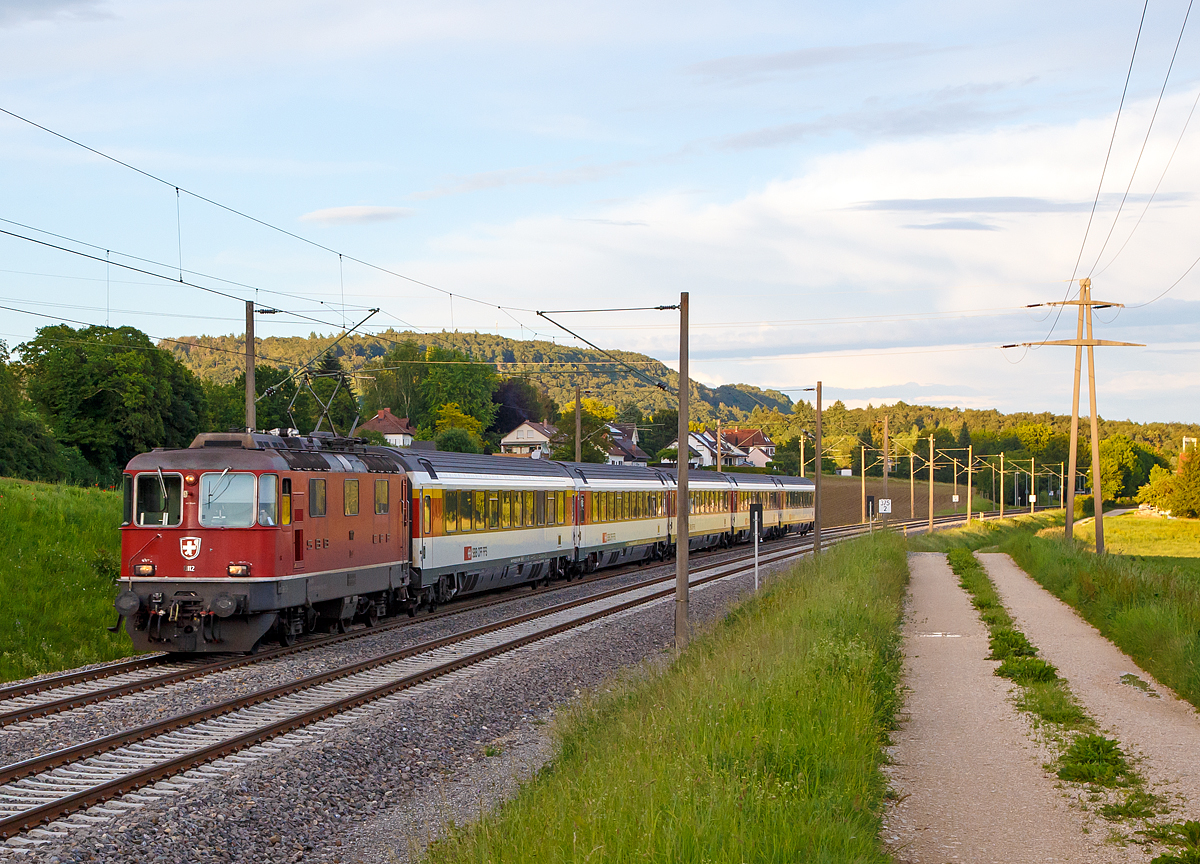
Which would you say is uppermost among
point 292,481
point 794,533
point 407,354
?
point 407,354

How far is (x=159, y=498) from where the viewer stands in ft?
55.6

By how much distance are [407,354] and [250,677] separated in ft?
367

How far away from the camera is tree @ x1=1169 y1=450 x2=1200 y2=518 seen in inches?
3910

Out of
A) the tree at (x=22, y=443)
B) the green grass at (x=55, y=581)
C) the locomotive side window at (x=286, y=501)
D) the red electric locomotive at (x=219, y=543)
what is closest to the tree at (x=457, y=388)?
the tree at (x=22, y=443)

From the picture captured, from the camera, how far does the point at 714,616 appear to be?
24828 mm

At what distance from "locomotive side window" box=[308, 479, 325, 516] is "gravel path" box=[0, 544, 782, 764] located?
7.32 feet

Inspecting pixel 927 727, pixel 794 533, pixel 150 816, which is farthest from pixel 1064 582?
pixel 794 533

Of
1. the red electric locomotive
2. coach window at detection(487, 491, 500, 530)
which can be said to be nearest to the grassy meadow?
the red electric locomotive

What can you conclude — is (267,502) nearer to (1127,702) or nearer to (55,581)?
(55,581)

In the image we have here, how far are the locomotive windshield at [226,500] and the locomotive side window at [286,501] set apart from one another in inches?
18.4

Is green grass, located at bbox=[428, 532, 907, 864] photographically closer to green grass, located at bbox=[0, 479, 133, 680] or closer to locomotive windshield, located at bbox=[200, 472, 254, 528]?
locomotive windshield, located at bbox=[200, 472, 254, 528]

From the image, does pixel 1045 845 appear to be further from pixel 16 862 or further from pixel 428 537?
pixel 428 537

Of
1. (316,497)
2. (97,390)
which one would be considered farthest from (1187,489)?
(316,497)

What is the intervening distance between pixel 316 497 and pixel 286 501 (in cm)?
109
